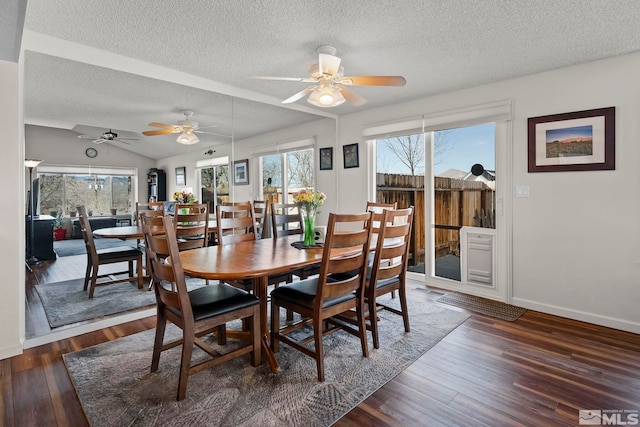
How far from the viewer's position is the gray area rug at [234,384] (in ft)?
5.59

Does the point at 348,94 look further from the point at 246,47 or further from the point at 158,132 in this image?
the point at 158,132

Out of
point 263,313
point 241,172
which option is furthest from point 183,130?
point 263,313

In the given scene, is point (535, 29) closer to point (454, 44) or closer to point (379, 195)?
point (454, 44)

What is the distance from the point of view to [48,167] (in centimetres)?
261

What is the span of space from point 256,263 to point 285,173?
2.60 meters

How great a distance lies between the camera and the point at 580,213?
117 inches

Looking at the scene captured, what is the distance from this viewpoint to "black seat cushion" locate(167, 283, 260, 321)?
6.21 feet

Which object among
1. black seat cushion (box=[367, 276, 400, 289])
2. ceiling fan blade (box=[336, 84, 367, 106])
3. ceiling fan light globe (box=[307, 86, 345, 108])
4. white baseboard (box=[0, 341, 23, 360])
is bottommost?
white baseboard (box=[0, 341, 23, 360])

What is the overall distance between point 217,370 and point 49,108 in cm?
242

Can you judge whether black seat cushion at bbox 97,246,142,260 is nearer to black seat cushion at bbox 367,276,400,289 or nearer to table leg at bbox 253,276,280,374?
table leg at bbox 253,276,280,374

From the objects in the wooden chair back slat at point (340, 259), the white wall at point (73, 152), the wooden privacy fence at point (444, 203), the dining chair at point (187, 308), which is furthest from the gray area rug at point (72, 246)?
the wooden privacy fence at point (444, 203)

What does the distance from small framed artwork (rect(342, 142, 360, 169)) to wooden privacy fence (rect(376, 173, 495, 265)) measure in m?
0.39

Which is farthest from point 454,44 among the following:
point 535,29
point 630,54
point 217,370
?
point 217,370

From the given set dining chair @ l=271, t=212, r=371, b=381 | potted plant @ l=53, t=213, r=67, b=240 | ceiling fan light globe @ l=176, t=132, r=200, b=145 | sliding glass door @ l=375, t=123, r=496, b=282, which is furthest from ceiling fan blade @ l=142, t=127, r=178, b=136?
sliding glass door @ l=375, t=123, r=496, b=282
